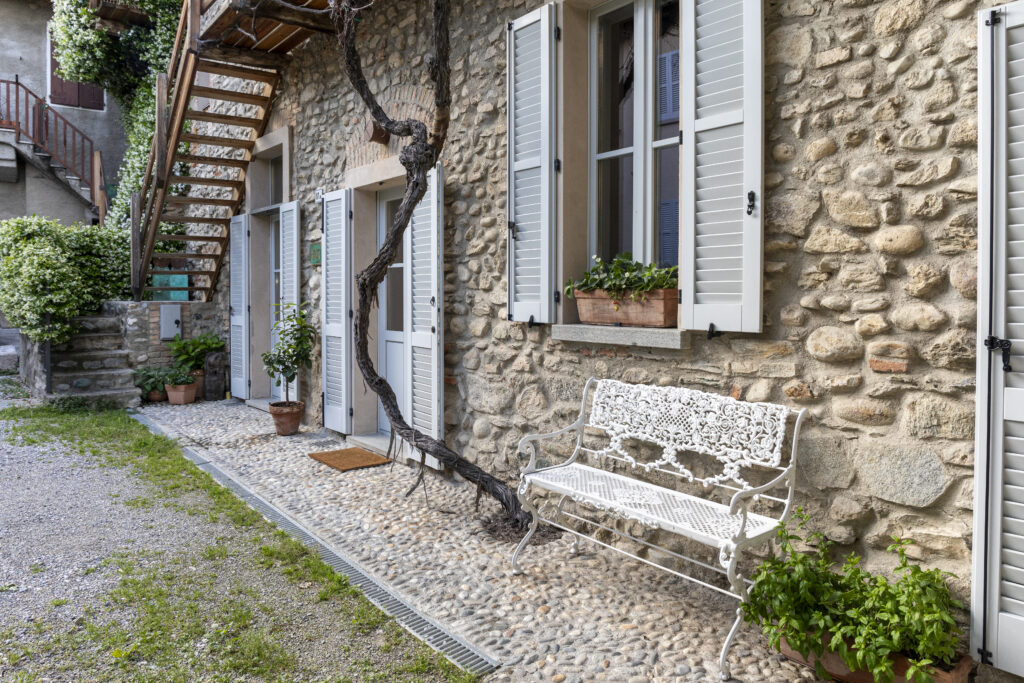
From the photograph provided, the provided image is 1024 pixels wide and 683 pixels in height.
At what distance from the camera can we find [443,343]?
Answer: 4.72 metres

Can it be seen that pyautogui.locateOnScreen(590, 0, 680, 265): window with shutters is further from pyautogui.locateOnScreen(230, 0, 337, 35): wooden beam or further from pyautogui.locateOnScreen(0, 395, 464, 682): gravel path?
pyautogui.locateOnScreen(230, 0, 337, 35): wooden beam

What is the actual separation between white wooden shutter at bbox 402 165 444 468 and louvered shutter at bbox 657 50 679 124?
164cm

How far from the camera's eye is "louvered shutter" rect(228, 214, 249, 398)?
7.65 meters

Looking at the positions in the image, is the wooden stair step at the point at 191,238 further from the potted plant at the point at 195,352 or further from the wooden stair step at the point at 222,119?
the wooden stair step at the point at 222,119

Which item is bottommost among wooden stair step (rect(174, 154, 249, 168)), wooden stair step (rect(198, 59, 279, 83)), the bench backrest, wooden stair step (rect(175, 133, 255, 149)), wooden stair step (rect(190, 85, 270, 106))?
the bench backrest

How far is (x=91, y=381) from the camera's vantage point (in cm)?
769

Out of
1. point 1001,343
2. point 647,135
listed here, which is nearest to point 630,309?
point 647,135

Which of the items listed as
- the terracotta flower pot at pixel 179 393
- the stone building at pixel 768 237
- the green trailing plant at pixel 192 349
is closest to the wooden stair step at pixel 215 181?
the green trailing plant at pixel 192 349

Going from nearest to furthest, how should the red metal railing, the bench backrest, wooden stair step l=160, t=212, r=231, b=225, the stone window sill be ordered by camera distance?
the bench backrest → the stone window sill → wooden stair step l=160, t=212, r=231, b=225 → the red metal railing

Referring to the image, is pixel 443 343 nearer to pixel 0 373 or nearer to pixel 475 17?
pixel 475 17

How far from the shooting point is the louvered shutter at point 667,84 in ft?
11.5

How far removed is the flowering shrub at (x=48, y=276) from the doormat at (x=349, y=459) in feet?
12.8

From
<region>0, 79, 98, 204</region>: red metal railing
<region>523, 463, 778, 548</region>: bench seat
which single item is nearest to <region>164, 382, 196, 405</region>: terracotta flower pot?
<region>0, 79, 98, 204</region>: red metal railing

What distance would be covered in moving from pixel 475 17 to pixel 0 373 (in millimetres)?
9187
